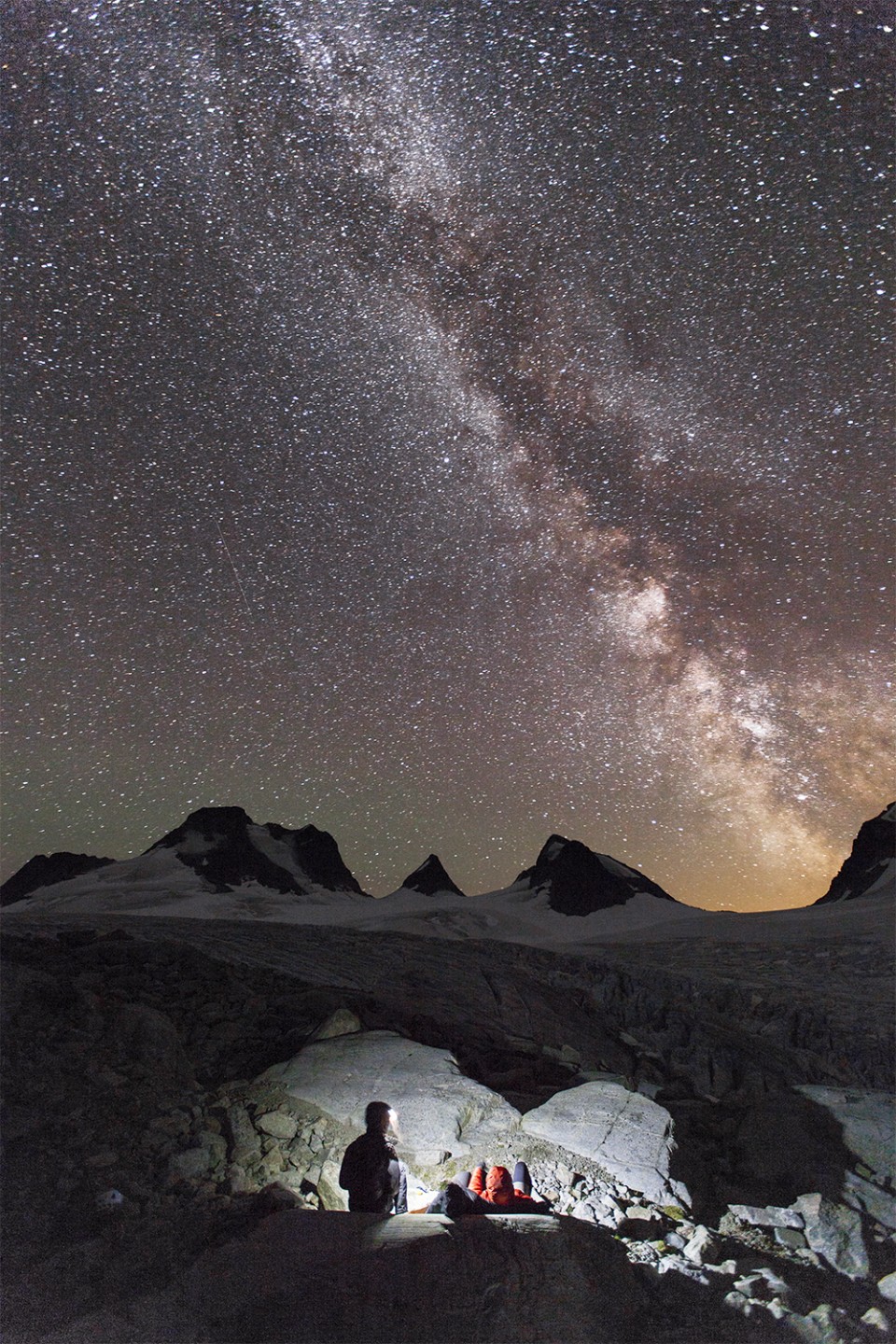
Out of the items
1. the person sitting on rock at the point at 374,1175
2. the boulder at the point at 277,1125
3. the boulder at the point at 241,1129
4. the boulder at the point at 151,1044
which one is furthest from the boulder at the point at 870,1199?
the boulder at the point at 151,1044

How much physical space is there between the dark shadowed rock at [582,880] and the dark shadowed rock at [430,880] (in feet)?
21.5

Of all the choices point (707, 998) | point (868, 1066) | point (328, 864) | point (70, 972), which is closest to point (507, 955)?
point (707, 998)

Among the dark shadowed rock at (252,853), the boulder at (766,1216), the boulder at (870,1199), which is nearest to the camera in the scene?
the boulder at (766,1216)

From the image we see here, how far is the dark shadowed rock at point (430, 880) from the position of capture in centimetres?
4981

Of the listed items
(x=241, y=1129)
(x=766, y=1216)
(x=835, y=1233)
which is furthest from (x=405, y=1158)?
(x=835, y=1233)

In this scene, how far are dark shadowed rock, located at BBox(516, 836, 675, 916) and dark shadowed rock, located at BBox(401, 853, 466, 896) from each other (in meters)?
6.56

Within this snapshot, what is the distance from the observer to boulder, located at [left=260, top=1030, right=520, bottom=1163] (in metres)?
6.34

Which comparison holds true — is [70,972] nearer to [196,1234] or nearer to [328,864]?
[196,1234]

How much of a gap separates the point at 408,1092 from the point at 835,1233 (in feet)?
10.8

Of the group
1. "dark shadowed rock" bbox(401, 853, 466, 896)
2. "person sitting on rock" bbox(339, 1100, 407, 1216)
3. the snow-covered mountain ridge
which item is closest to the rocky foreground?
"person sitting on rock" bbox(339, 1100, 407, 1216)

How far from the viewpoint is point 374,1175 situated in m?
5.30

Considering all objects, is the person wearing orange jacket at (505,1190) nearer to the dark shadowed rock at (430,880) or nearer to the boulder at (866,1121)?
the boulder at (866,1121)

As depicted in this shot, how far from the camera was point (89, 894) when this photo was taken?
32906mm

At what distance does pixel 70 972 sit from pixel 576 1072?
5.29 meters
